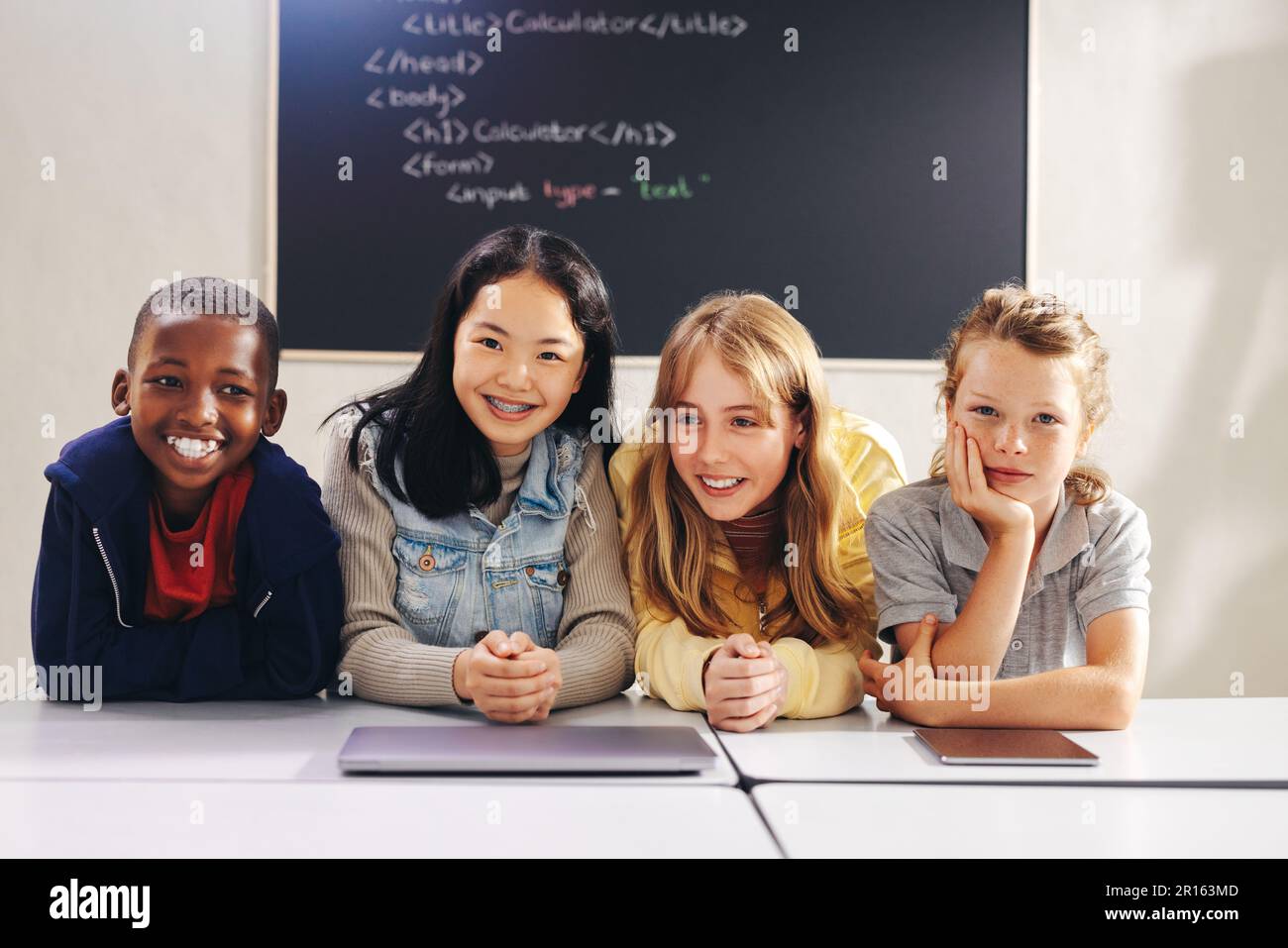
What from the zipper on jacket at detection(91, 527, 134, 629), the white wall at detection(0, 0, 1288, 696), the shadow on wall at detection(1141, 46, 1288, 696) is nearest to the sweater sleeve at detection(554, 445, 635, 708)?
the zipper on jacket at detection(91, 527, 134, 629)

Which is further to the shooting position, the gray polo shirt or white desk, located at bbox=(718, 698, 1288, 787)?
the gray polo shirt

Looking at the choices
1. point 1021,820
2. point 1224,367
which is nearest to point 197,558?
point 1021,820

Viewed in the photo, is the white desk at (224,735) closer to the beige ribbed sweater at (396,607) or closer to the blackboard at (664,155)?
the beige ribbed sweater at (396,607)

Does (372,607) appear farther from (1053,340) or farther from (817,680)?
(1053,340)

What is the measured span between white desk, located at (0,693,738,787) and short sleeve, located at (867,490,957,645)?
0.30 m

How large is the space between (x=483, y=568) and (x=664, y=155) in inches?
57.0

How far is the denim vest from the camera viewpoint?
4.89 ft

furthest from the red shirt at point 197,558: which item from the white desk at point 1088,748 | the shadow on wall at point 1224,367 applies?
the shadow on wall at point 1224,367

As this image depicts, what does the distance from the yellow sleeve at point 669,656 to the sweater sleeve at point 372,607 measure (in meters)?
0.26

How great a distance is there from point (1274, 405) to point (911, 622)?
186cm

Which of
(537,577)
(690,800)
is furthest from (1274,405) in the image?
(690,800)

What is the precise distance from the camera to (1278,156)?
105 inches

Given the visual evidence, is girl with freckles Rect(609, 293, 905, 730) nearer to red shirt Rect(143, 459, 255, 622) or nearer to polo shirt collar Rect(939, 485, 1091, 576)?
polo shirt collar Rect(939, 485, 1091, 576)

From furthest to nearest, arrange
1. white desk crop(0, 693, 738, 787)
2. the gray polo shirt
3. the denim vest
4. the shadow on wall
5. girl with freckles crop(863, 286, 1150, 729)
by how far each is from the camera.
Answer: the shadow on wall < the denim vest < the gray polo shirt < girl with freckles crop(863, 286, 1150, 729) < white desk crop(0, 693, 738, 787)
